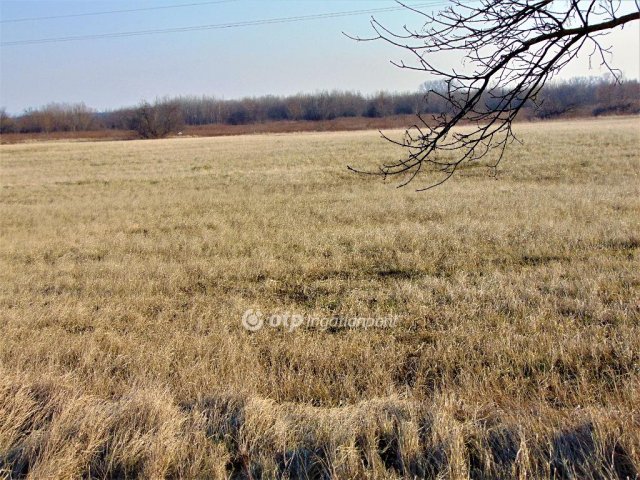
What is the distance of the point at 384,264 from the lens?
8.23 m

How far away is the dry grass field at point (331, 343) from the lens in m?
2.84

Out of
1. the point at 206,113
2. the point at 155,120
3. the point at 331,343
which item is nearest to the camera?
the point at 331,343

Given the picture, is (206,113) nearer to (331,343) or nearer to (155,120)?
(155,120)

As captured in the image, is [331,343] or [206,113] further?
[206,113]

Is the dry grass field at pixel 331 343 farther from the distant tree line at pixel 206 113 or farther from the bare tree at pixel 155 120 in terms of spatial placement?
the bare tree at pixel 155 120

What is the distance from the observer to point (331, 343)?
5141mm

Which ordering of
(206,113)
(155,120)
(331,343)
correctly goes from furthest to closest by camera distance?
(206,113)
(155,120)
(331,343)

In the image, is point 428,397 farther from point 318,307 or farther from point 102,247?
point 102,247

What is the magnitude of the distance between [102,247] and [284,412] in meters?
8.36

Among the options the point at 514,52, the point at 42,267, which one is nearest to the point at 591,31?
the point at 514,52

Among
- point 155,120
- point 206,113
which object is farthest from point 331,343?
point 206,113

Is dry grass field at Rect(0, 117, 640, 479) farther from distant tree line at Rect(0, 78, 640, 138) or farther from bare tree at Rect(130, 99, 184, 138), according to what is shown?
bare tree at Rect(130, 99, 184, 138)

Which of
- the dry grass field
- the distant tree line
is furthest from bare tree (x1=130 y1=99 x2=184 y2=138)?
the dry grass field

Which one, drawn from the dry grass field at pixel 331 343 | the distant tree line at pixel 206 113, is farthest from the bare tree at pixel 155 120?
the dry grass field at pixel 331 343
